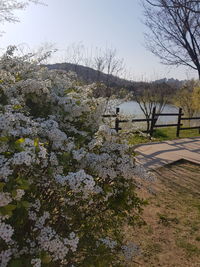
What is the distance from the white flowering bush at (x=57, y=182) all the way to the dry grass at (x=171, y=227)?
3.92ft

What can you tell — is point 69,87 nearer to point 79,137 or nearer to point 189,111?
point 79,137

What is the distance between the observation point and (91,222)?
2.15 m

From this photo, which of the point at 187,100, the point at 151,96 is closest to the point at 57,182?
the point at 151,96

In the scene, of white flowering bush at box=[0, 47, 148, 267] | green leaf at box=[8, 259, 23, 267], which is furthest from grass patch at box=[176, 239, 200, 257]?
green leaf at box=[8, 259, 23, 267]

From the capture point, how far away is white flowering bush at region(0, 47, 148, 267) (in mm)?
1461

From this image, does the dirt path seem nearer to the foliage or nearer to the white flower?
the white flower

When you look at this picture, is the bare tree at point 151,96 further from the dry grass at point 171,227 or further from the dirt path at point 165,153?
the dry grass at point 171,227

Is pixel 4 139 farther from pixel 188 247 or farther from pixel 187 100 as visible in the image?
pixel 187 100

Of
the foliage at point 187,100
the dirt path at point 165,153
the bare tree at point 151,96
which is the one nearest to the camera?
the dirt path at point 165,153

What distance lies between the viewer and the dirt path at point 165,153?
294 inches

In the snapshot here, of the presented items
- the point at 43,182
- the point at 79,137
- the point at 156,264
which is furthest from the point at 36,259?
the point at 156,264

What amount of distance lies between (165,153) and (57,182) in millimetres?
7250

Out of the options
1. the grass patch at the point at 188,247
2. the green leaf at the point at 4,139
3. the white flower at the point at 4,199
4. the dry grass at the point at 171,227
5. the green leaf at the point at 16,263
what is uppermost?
the green leaf at the point at 4,139

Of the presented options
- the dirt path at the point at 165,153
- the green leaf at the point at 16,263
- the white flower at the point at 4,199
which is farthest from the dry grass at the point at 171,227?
the white flower at the point at 4,199
